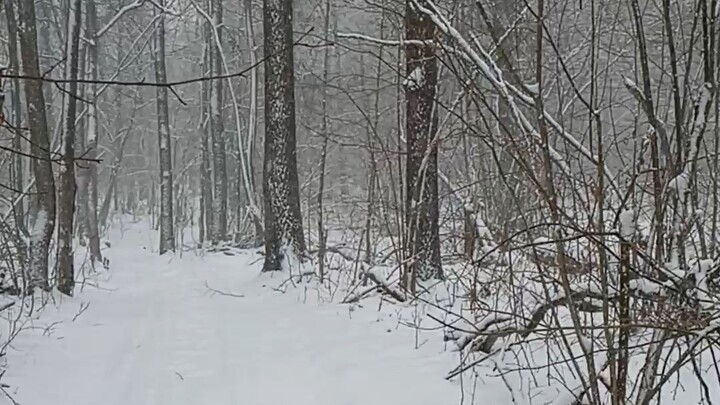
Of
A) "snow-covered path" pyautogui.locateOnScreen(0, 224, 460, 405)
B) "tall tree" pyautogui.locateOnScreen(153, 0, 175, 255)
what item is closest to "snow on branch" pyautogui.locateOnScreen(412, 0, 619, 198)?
"snow-covered path" pyautogui.locateOnScreen(0, 224, 460, 405)

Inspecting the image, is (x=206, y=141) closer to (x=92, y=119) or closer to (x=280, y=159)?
(x=92, y=119)

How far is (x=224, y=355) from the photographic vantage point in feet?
17.4

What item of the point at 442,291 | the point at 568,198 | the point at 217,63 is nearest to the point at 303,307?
the point at 442,291

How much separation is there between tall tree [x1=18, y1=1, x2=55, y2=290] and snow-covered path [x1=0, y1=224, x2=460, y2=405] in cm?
57

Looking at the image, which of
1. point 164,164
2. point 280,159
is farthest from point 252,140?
point 280,159

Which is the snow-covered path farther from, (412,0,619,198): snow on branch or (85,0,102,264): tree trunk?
(85,0,102,264): tree trunk

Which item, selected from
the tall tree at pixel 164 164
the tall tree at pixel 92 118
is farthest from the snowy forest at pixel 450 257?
the tall tree at pixel 164 164

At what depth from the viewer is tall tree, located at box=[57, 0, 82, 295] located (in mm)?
7930

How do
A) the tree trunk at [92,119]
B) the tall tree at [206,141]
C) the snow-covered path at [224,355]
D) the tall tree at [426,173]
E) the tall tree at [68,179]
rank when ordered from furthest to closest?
1. the tall tree at [206,141]
2. the tree trunk at [92,119]
3. the tall tree at [68,179]
4. the tall tree at [426,173]
5. the snow-covered path at [224,355]

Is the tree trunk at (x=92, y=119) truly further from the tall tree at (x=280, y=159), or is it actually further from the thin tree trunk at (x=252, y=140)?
the tall tree at (x=280, y=159)

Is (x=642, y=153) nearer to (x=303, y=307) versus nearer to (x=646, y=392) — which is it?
(x=646, y=392)

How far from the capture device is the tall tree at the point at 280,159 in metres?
9.02

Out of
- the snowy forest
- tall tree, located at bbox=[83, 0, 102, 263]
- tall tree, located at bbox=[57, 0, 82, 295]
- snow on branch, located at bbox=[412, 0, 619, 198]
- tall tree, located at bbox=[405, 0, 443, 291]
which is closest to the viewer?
the snowy forest

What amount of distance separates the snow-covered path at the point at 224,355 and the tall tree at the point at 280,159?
2.93 ft
